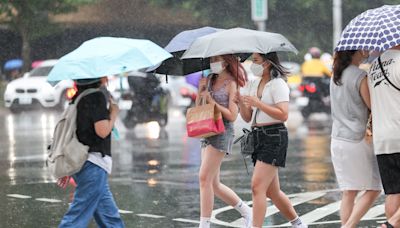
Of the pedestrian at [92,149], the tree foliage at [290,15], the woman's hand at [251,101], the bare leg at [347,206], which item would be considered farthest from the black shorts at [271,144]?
the tree foliage at [290,15]

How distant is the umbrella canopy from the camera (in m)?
7.66

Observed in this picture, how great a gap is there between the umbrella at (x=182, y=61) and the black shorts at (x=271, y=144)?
3.53 ft

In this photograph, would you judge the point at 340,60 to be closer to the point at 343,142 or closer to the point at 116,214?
the point at 343,142

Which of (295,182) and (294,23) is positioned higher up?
(294,23)

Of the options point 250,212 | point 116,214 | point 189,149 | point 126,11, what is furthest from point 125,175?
point 126,11

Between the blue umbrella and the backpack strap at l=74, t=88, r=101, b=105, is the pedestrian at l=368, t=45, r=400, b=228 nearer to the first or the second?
the blue umbrella

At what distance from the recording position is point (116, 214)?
7289 mm

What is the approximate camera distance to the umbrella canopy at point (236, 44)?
25.1ft

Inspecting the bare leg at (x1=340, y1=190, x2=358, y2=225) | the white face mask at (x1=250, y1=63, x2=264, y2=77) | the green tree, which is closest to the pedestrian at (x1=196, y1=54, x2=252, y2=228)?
the white face mask at (x1=250, y1=63, x2=264, y2=77)

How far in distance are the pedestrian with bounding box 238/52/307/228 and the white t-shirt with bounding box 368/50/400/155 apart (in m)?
0.91

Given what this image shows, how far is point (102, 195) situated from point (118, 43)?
3.84 ft

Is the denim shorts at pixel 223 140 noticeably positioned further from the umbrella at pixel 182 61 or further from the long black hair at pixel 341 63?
the long black hair at pixel 341 63

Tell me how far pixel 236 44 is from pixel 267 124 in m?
0.73

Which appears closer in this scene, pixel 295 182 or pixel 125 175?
pixel 295 182
